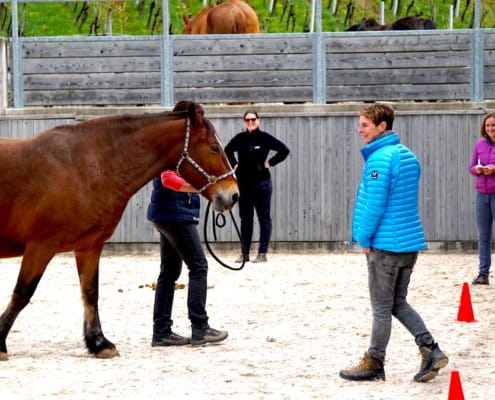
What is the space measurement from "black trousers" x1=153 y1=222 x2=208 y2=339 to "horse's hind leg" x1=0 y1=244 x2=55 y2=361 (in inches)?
39.1

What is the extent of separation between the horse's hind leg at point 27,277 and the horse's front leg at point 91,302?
0.39 meters

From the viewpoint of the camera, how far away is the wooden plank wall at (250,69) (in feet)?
53.5

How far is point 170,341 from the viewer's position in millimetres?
9148

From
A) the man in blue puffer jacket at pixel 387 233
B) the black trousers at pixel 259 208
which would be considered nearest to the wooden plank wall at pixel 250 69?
the black trousers at pixel 259 208

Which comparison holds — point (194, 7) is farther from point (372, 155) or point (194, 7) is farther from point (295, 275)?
point (372, 155)

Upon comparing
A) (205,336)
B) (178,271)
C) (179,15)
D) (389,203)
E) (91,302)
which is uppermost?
(179,15)

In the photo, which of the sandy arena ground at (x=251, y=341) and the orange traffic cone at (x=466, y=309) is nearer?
the sandy arena ground at (x=251, y=341)

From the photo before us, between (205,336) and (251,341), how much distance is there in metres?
0.39

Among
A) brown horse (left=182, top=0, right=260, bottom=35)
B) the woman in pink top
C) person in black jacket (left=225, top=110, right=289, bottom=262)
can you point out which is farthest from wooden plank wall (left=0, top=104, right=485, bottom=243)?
the woman in pink top

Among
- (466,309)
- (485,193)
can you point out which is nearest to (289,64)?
(485,193)

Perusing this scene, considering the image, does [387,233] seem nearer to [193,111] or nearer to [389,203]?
[389,203]

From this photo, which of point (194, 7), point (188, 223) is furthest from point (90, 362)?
point (194, 7)

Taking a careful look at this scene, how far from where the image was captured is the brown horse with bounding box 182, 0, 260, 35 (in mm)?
17422

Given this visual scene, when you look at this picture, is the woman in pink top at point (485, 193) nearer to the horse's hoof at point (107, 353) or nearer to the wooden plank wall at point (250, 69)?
the wooden plank wall at point (250, 69)
